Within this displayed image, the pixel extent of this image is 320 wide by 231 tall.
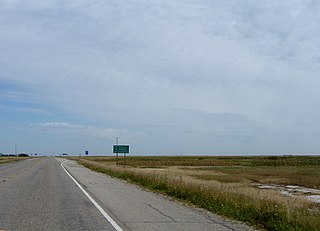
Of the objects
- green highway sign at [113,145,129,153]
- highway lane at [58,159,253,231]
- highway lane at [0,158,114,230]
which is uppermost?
green highway sign at [113,145,129,153]

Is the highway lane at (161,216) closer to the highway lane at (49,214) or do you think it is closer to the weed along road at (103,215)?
the weed along road at (103,215)

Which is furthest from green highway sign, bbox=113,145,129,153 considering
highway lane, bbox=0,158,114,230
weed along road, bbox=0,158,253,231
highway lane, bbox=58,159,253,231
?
highway lane, bbox=58,159,253,231

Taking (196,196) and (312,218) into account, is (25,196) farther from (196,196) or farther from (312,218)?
(312,218)

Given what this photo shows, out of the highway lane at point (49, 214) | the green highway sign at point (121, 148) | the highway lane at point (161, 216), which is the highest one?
the green highway sign at point (121, 148)

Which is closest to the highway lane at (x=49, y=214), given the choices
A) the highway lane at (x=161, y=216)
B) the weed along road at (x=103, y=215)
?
the weed along road at (x=103, y=215)

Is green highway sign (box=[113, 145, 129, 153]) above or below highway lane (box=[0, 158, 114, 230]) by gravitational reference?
above

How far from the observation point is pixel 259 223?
11.6 metres

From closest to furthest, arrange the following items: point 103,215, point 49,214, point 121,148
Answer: point 103,215, point 49,214, point 121,148

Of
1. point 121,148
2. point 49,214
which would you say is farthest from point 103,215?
point 121,148

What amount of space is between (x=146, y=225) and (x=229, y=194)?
5.93 metres

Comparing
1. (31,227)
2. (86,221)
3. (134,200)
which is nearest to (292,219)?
(86,221)

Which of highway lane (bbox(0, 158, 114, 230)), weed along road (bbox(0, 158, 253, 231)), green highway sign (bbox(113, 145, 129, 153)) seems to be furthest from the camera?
green highway sign (bbox(113, 145, 129, 153))

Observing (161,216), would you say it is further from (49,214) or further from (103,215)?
(49,214)

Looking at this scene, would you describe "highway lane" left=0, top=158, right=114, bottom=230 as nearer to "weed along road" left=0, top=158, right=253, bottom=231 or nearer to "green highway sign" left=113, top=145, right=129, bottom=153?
"weed along road" left=0, top=158, right=253, bottom=231
